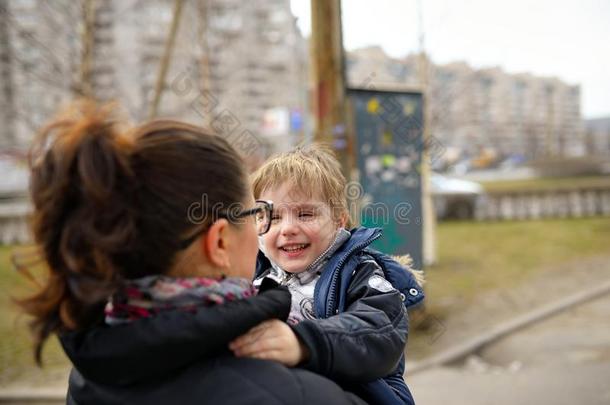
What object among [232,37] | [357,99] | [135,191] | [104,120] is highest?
[232,37]

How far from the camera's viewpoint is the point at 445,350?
559 centimetres

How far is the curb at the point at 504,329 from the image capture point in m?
5.33

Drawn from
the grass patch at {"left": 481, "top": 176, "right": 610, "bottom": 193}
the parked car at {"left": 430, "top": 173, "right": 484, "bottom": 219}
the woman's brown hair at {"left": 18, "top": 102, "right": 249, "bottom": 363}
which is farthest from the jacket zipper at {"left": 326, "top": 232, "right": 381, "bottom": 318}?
the grass patch at {"left": 481, "top": 176, "right": 610, "bottom": 193}

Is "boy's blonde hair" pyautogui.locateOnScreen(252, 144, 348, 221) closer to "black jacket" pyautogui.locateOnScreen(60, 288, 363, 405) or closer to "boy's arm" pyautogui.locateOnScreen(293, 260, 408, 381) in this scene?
"boy's arm" pyautogui.locateOnScreen(293, 260, 408, 381)

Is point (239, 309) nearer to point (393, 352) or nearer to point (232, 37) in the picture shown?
point (393, 352)

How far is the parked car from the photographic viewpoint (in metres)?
16.8

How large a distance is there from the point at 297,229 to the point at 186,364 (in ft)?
2.30

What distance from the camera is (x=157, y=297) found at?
104 centimetres

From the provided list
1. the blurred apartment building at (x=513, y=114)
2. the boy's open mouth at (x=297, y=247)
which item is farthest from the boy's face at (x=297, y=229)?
the blurred apartment building at (x=513, y=114)

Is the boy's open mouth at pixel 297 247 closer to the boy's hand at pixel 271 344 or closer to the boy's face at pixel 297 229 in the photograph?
the boy's face at pixel 297 229

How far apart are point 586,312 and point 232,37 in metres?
11.1

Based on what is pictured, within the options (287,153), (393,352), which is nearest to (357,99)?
(287,153)

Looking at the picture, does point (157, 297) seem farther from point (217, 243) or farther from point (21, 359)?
point (21, 359)

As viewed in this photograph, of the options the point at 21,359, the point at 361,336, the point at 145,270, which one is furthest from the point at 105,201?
the point at 21,359
